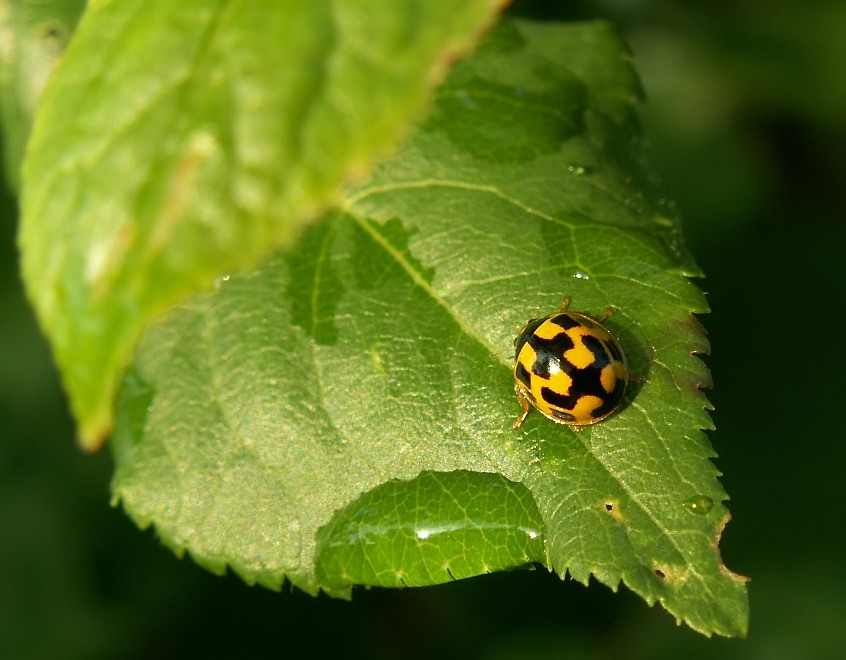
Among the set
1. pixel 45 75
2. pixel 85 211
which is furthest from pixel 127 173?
pixel 45 75

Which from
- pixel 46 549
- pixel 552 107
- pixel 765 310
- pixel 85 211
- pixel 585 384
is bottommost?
pixel 765 310

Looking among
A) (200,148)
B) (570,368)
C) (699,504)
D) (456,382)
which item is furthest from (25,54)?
(699,504)

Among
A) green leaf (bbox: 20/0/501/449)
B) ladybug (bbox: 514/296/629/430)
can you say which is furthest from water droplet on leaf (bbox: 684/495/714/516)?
green leaf (bbox: 20/0/501/449)

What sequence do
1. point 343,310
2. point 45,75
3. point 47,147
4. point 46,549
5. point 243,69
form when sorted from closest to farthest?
point 243,69, point 47,147, point 343,310, point 45,75, point 46,549

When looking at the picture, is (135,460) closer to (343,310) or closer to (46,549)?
(343,310)

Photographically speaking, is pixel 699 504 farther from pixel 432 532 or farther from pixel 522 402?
pixel 432 532

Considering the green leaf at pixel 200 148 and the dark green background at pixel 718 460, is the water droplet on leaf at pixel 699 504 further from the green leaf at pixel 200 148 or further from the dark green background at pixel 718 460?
the dark green background at pixel 718 460
